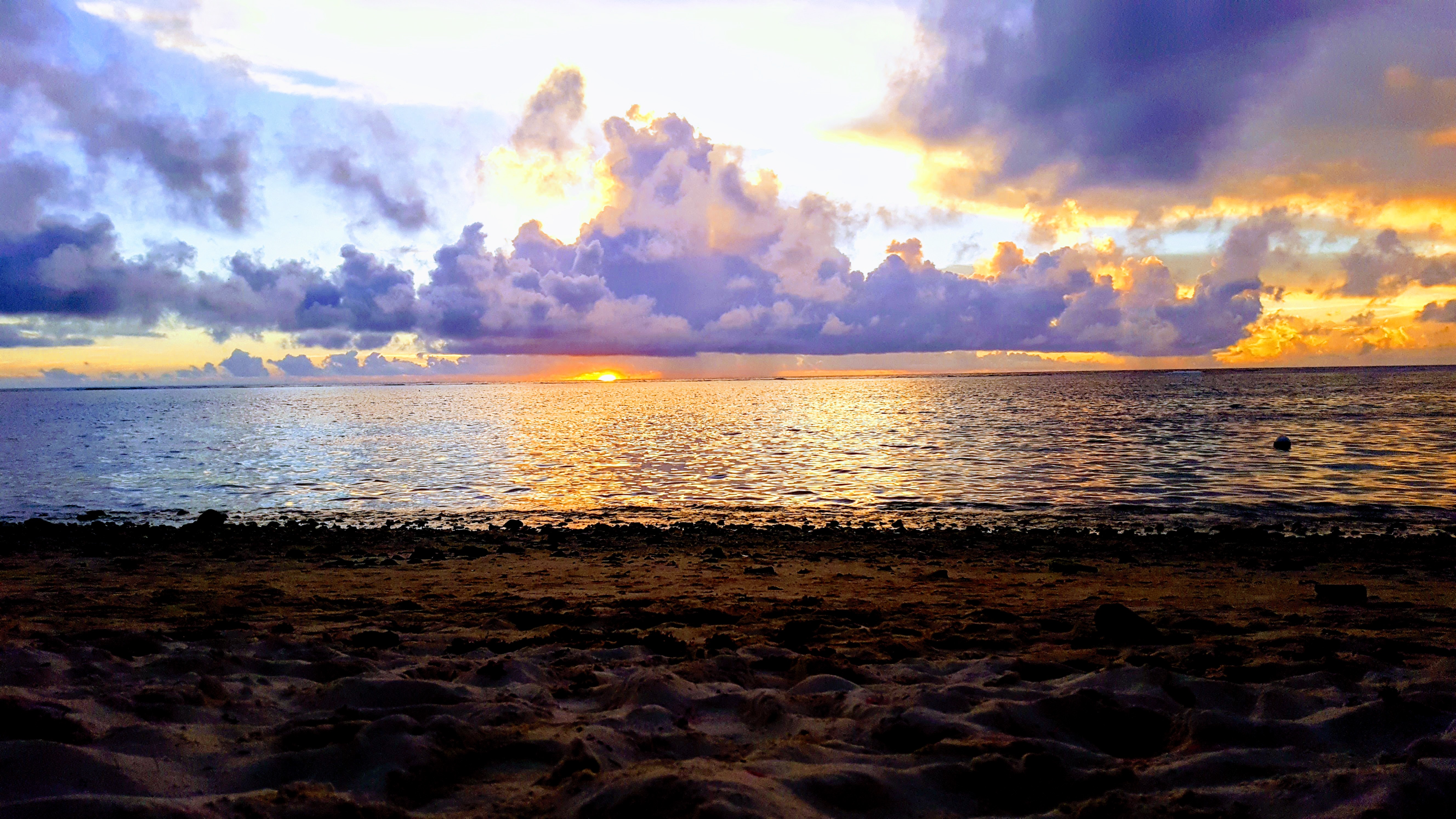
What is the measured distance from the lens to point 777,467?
3578 centimetres

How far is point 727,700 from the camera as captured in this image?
560 cm

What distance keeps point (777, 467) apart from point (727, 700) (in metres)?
30.3

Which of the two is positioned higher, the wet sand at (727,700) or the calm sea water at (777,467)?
the wet sand at (727,700)

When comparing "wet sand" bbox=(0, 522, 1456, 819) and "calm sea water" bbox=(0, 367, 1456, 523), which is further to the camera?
"calm sea water" bbox=(0, 367, 1456, 523)

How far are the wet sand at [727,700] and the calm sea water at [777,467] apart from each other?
12.9 m

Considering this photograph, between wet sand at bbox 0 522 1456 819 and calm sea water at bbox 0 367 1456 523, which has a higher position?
wet sand at bbox 0 522 1456 819

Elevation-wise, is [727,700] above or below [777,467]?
above

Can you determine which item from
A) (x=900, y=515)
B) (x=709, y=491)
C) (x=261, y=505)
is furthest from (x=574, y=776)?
(x=261, y=505)

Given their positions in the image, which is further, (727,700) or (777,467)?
(777,467)

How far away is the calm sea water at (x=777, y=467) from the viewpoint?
24.4 m

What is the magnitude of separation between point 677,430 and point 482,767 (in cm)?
A: 5803

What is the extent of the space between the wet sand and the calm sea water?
12.9 metres

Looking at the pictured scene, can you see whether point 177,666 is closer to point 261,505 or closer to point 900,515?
point 900,515

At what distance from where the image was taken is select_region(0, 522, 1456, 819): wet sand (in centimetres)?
399
